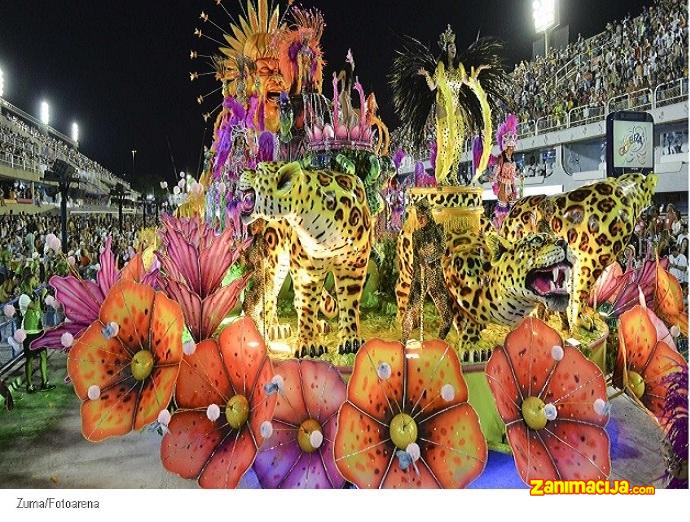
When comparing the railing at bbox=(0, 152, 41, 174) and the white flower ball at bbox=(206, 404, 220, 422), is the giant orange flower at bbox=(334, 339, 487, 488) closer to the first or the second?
the white flower ball at bbox=(206, 404, 220, 422)

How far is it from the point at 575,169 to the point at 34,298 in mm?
9445

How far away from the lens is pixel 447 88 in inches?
189

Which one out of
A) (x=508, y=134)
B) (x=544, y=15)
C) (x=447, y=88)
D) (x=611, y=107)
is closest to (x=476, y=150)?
(x=508, y=134)

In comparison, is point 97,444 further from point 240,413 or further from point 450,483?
point 450,483

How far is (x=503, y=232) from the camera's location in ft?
16.3

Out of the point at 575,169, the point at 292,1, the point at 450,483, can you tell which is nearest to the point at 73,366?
the point at 450,483

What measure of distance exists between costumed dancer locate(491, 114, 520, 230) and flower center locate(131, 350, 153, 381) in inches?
224

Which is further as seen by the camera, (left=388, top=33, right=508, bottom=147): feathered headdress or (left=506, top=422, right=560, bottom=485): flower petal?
(left=388, top=33, right=508, bottom=147): feathered headdress

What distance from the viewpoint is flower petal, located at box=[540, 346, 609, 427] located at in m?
3.31

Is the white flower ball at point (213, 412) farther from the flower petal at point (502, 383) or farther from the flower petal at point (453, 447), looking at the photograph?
the flower petal at point (502, 383)

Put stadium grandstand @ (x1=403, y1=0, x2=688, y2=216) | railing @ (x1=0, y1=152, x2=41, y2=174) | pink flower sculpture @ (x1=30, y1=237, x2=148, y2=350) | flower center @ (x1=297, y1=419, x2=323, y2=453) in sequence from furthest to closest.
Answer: railing @ (x1=0, y1=152, x2=41, y2=174), stadium grandstand @ (x1=403, y1=0, x2=688, y2=216), pink flower sculpture @ (x1=30, y1=237, x2=148, y2=350), flower center @ (x1=297, y1=419, x2=323, y2=453)

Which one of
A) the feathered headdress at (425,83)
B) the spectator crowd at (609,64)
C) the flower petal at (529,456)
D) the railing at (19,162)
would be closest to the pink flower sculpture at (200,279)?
the flower petal at (529,456)

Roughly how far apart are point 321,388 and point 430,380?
1.87 feet

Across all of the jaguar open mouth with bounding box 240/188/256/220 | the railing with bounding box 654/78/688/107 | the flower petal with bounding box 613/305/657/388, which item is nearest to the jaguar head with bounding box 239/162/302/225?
the jaguar open mouth with bounding box 240/188/256/220
